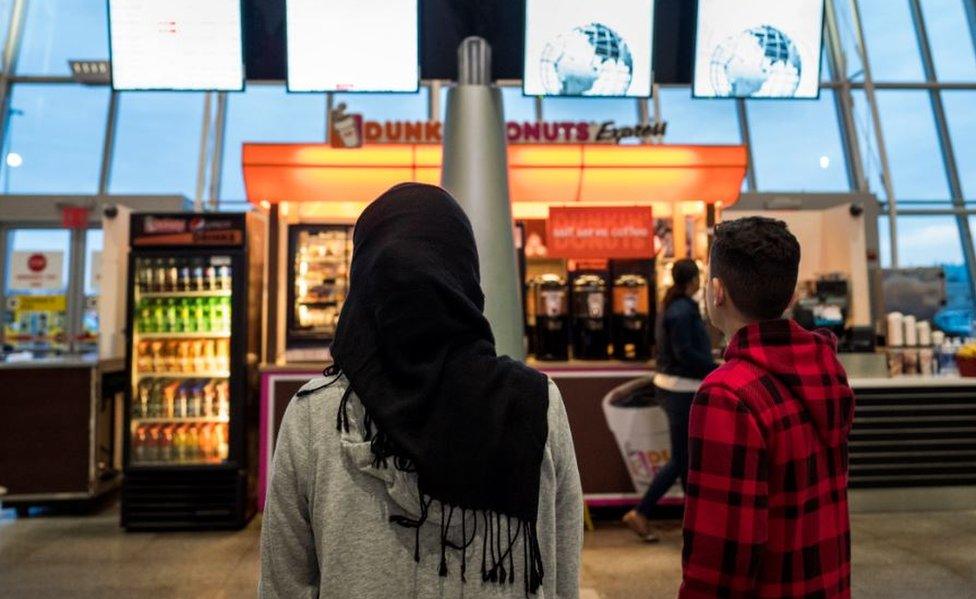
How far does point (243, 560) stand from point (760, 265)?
3589 millimetres

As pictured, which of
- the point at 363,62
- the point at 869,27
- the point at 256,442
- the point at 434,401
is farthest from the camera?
the point at 869,27

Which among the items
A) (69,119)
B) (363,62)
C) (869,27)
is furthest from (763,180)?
(69,119)

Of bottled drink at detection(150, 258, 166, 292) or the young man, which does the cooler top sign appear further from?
the young man

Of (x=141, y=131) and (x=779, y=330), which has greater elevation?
(x=141, y=131)

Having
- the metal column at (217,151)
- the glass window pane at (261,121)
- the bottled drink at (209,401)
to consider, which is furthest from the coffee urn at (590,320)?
the glass window pane at (261,121)

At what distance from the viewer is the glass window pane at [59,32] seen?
10.0 m

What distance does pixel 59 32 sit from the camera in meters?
10.1

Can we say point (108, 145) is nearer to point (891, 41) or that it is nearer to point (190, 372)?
point (190, 372)

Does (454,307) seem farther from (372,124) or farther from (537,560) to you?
(372,124)

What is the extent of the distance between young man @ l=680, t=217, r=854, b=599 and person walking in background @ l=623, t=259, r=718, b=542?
8.65ft

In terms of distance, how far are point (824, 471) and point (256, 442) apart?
438 cm

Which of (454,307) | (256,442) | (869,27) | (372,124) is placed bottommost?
(256,442)

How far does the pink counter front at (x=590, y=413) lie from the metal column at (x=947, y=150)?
841cm

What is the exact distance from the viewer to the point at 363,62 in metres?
4.05
